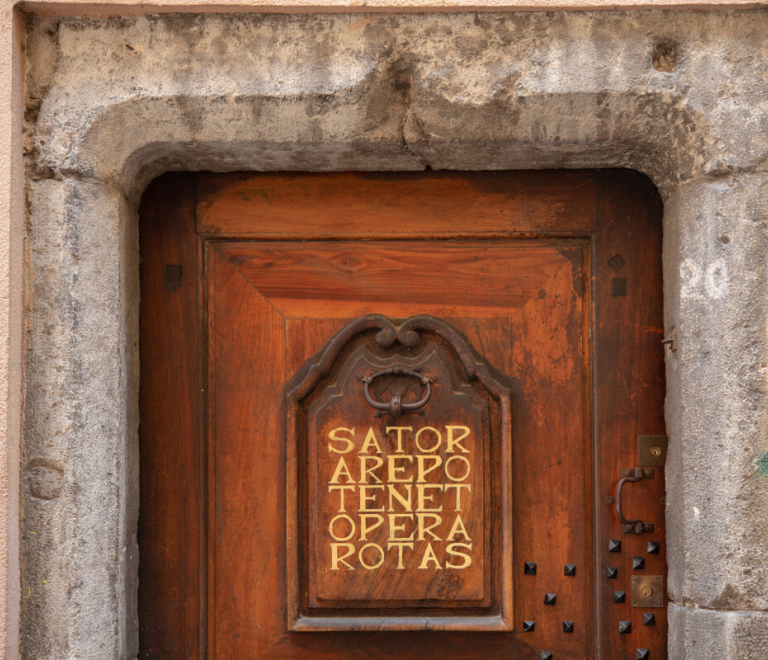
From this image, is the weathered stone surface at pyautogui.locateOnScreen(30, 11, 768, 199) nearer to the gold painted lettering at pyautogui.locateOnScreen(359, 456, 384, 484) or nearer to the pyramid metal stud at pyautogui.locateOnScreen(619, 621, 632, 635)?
the gold painted lettering at pyautogui.locateOnScreen(359, 456, 384, 484)

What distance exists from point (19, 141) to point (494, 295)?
1030 millimetres

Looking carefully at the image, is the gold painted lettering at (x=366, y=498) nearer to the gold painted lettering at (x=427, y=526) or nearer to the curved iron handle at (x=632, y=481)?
the gold painted lettering at (x=427, y=526)

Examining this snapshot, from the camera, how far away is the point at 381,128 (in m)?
1.44

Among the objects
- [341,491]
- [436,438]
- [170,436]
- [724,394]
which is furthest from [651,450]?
[170,436]

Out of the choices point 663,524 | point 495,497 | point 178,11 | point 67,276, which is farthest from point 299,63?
point 663,524

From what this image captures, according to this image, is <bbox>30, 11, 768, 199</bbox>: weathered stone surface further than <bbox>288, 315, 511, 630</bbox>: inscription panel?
No

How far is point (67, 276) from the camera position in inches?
54.6

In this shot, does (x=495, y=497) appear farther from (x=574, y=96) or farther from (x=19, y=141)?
(x=19, y=141)

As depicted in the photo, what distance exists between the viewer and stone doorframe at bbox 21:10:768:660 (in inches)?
53.6

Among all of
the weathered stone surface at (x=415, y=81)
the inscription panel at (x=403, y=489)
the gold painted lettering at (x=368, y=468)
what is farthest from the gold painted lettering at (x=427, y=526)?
the weathered stone surface at (x=415, y=81)

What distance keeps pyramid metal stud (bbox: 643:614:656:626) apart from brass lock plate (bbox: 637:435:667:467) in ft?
1.08

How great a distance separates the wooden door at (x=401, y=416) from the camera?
1548 millimetres

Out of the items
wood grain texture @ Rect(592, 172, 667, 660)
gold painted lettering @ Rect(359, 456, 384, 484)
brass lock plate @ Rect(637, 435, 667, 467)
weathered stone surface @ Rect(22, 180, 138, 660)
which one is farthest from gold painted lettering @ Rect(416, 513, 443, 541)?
weathered stone surface @ Rect(22, 180, 138, 660)

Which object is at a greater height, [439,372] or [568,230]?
[568,230]
